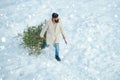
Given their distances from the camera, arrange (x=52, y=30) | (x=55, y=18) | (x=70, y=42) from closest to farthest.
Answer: (x=55, y=18) → (x=52, y=30) → (x=70, y=42)

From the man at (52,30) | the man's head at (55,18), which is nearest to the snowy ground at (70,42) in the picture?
the man at (52,30)

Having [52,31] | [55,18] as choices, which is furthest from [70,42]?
[55,18]

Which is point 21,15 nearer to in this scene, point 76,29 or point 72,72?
point 76,29

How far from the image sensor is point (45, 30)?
913 cm

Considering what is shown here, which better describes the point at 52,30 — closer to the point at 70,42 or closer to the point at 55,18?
the point at 55,18

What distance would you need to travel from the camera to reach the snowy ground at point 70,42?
9.09m

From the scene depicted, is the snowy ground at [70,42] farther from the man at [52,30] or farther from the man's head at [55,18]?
the man's head at [55,18]

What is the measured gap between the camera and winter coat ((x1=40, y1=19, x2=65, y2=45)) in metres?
9.08

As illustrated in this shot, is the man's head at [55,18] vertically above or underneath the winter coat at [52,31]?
above

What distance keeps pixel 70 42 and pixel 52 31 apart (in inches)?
66.4

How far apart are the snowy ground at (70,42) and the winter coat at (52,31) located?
2.36 ft

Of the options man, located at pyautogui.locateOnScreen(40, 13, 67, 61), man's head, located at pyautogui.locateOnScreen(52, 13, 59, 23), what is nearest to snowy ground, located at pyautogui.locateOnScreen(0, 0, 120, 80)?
man, located at pyautogui.locateOnScreen(40, 13, 67, 61)

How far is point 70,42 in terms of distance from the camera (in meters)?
10.7

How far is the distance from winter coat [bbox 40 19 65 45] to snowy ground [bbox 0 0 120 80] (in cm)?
72
